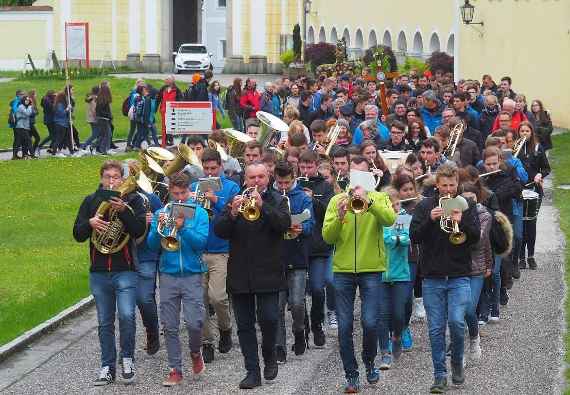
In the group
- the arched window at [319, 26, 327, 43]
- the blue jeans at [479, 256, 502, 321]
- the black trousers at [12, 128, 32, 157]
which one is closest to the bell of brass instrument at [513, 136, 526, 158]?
the blue jeans at [479, 256, 502, 321]

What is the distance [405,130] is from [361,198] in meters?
7.42

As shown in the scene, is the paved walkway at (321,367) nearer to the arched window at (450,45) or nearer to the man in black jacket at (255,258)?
the man in black jacket at (255,258)

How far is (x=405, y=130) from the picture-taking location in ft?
63.6

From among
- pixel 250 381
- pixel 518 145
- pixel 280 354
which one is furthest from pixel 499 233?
pixel 518 145

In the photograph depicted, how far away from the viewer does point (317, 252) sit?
46.8 feet

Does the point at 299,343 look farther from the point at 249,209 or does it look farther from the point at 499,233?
the point at 249,209

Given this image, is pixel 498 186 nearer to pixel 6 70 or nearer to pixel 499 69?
pixel 499 69

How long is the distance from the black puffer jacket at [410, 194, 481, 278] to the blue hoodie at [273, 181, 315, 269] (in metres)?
1.34

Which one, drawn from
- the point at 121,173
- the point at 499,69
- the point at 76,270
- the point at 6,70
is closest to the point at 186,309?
the point at 121,173

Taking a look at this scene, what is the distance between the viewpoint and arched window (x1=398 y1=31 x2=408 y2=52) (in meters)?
53.0

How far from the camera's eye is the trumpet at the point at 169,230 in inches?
500

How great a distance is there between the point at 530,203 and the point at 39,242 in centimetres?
675

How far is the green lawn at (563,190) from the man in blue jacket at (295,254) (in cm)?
230

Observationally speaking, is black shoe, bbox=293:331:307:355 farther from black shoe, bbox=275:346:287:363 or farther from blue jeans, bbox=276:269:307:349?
black shoe, bbox=275:346:287:363
